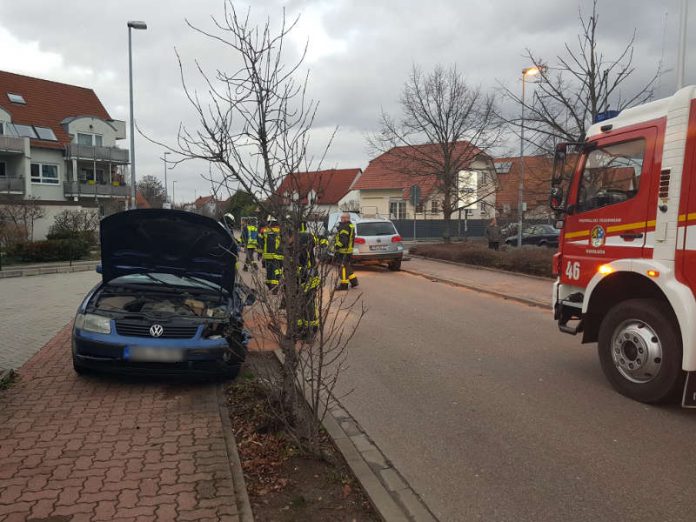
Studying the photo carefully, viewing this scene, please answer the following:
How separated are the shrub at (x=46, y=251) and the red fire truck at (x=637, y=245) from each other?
1900 centimetres

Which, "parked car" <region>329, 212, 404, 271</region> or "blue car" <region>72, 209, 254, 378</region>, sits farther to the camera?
"parked car" <region>329, 212, 404, 271</region>

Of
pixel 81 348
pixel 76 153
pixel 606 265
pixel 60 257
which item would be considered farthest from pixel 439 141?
pixel 76 153

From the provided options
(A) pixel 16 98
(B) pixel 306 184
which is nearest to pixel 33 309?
(B) pixel 306 184

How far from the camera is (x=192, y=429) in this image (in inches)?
171

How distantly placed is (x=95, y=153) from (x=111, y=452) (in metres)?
47.6

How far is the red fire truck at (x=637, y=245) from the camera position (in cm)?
462

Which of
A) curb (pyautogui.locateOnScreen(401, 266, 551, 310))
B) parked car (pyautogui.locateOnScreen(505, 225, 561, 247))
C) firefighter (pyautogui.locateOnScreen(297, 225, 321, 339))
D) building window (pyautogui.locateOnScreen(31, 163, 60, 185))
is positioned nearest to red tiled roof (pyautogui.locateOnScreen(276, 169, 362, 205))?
firefighter (pyautogui.locateOnScreen(297, 225, 321, 339))

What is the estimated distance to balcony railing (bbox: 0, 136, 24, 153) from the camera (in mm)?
40625

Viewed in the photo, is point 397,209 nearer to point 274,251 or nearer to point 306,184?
point 274,251

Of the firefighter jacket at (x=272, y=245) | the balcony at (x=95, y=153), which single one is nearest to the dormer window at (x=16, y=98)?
the balcony at (x=95, y=153)

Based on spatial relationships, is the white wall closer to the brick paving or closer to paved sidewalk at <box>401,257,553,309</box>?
paved sidewalk at <box>401,257,553,309</box>

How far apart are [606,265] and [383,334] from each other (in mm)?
3694

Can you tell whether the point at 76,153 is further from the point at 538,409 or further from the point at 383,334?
the point at 538,409

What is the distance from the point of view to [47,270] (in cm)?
1803
